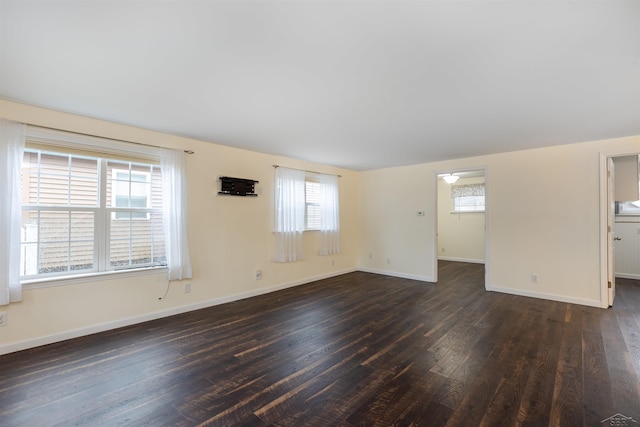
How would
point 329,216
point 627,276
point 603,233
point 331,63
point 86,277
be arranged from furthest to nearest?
1. point 329,216
2. point 627,276
3. point 603,233
4. point 86,277
5. point 331,63

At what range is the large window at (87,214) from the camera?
2.79 m

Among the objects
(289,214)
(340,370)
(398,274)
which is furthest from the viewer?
(398,274)

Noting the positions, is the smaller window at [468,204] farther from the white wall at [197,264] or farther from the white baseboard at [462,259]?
the white wall at [197,264]

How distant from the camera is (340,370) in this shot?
2.31 metres

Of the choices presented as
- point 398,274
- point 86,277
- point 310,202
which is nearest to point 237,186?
point 310,202

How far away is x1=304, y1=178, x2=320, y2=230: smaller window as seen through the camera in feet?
18.0

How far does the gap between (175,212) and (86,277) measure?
44.3 inches

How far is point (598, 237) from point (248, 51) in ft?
16.4

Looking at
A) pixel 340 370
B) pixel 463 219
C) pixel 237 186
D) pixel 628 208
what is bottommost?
pixel 340 370

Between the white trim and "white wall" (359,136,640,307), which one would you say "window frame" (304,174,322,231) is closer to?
"white wall" (359,136,640,307)

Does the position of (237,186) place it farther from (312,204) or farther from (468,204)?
(468,204)

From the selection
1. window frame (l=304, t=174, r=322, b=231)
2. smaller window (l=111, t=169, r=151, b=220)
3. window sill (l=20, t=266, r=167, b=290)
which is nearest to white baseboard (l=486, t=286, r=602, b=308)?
window frame (l=304, t=174, r=322, b=231)

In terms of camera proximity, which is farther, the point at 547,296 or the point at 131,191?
the point at 547,296

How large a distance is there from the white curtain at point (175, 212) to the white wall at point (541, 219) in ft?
13.9
